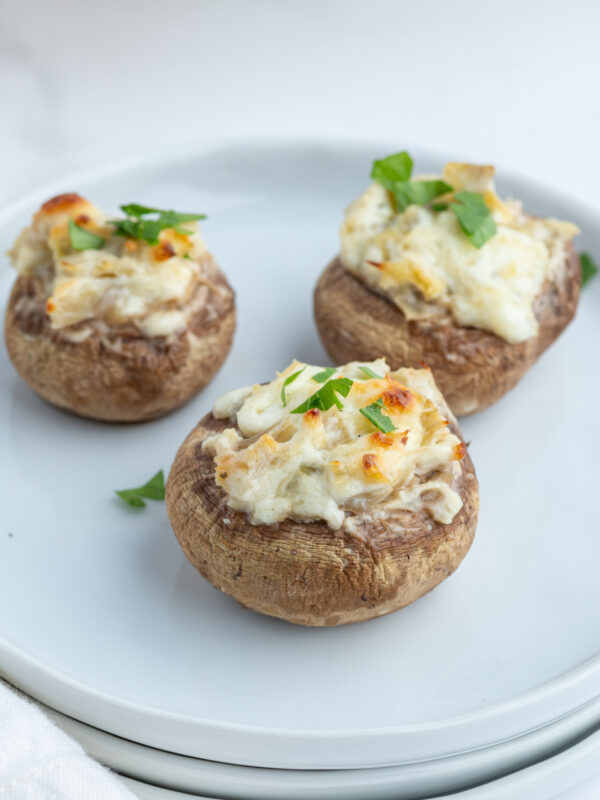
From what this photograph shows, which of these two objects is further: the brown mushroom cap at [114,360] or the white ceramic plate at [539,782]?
the brown mushroom cap at [114,360]

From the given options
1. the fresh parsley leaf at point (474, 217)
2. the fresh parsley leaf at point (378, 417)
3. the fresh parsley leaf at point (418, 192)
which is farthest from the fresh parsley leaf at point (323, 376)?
the fresh parsley leaf at point (418, 192)

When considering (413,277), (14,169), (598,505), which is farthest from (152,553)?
(14,169)

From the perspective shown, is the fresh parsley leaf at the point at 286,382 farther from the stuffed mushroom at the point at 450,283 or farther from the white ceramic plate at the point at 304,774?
the white ceramic plate at the point at 304,774

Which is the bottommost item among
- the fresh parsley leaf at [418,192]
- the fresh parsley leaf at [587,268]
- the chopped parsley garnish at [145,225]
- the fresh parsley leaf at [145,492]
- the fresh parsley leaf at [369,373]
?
the fresh parsley leaf at [145,492]

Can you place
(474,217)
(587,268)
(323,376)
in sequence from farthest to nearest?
1. (587,268)
2. (474,217)
3. (323,376)

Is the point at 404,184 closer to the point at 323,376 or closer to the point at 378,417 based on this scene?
the point at 323,376

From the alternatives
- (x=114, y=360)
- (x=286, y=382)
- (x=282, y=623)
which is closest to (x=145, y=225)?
(x=114, y=360)
